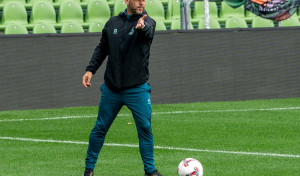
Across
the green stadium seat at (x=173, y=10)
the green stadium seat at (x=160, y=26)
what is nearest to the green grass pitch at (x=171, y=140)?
the green stadium seat at (x=160, y=26)

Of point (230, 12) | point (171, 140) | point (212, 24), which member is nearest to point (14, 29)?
point (212, 24)

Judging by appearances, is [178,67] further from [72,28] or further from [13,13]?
[13,13]

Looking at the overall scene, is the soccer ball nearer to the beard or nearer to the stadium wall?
the beard

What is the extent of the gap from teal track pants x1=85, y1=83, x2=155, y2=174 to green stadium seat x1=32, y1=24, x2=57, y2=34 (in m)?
8.74

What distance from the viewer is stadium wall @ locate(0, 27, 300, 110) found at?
43.0ft

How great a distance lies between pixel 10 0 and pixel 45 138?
7355 mm

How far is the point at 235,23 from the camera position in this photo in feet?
55.0

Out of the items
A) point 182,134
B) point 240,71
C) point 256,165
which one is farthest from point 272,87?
point 256,165

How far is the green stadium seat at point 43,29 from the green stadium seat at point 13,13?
84 cm

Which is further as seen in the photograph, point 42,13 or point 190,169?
point 42,13

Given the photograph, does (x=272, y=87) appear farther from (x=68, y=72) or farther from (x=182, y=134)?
(x=182, y=134)

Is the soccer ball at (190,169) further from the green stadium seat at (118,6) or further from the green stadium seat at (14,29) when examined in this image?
the green stadium seat at (118,6)

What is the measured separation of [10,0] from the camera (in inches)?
640

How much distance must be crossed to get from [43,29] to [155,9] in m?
3.07
